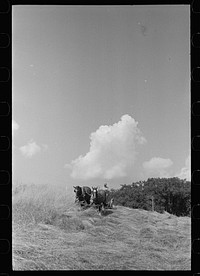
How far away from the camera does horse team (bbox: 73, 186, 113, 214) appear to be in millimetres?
1757

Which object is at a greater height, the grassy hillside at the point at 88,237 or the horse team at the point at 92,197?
the horse team at the point at 92,197

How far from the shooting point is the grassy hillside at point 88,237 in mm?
1623

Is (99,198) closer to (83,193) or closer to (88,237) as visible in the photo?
(83,193)

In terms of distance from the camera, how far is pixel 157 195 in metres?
1.80

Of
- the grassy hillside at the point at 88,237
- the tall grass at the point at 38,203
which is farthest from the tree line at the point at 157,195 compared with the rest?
the tall grass at the point at 38,203

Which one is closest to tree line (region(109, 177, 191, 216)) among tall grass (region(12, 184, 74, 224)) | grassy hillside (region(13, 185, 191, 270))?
grassy hillside (region(13, 185, 191, 270))

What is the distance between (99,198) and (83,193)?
88 millimetres

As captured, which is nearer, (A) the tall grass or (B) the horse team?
(A) the tall grass

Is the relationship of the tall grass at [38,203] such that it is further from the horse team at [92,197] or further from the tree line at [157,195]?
the tree line at [157,195]

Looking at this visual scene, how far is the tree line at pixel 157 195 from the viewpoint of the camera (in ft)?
5.46

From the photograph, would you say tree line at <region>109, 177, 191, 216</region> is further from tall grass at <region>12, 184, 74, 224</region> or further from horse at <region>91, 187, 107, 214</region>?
tall grass at <region>12, 184, 74, 224</region>

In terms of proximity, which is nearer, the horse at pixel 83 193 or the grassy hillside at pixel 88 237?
the grassy hillside at pixel 88 237

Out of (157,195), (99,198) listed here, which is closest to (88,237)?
(99,198)
